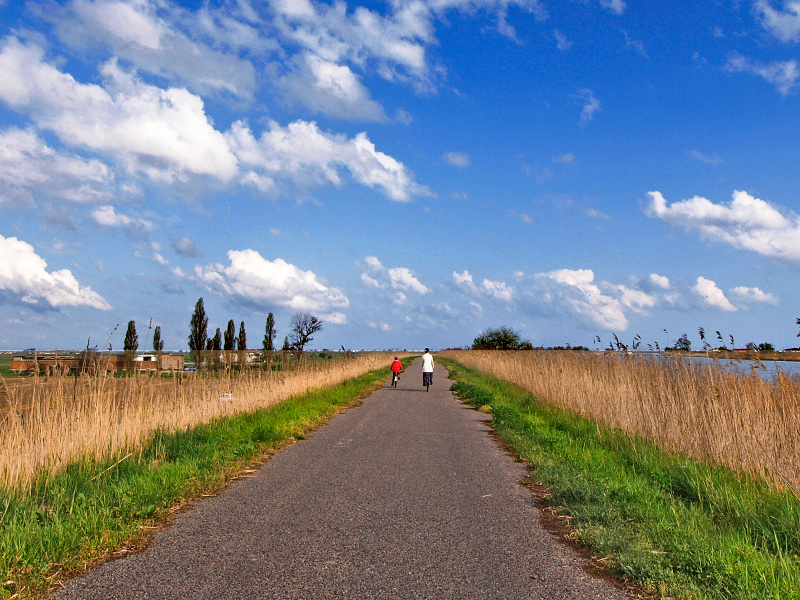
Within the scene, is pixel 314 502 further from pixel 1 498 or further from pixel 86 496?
pixel 1 498

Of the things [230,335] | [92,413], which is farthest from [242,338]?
[92,413]

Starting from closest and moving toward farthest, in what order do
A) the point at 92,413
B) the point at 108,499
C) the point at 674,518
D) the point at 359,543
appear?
1. the point at 359,543
2. the point at 674,518
3. the point at 108,499
4. the point at 92,413

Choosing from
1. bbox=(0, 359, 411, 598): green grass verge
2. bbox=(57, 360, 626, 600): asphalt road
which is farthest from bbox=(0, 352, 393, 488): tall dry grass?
bbox=(57, 360, 626, 600): asphalt road

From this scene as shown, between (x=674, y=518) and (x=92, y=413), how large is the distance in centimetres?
815

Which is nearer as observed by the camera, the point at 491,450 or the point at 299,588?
the point at 299,588

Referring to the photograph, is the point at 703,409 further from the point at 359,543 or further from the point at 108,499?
the point at 108,499

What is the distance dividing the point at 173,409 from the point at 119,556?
701 cm

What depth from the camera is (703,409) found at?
9328mm

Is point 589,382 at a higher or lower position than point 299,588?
higher

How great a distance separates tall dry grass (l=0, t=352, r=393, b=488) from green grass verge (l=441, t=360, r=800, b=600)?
6.16 m

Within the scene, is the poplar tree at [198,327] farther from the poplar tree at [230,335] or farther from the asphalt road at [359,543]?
the asphalt road at [359,543]

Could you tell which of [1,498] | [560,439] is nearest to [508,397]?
[560,439]

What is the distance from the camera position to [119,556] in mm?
5039

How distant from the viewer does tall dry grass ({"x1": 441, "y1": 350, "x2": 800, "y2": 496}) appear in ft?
25.7
